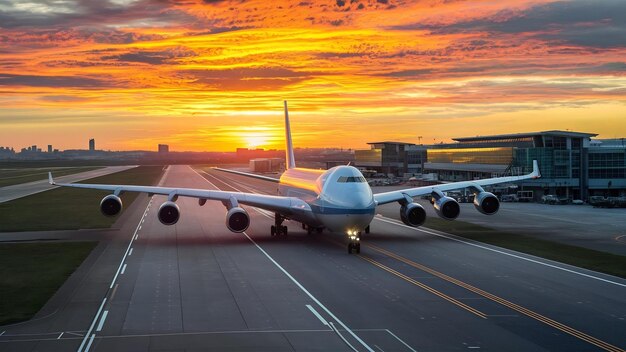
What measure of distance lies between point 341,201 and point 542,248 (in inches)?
643

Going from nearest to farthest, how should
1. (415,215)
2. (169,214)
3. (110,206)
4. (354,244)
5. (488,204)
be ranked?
(354,244)
(169,214)
(415,215)
(110,206)
(488,204)

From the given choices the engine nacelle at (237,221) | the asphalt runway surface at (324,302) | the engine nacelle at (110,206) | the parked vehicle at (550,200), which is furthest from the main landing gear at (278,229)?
the parked vehicle at (550,200)

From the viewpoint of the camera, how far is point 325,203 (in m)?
48.4

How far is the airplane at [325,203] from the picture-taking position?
1852 inches

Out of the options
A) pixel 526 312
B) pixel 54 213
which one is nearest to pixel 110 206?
pixel 54 213

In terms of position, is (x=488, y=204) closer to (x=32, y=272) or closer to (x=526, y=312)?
(x=526, y=312)

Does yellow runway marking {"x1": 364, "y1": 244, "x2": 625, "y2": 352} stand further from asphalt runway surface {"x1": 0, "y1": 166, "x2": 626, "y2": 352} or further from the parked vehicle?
the parked vehicle

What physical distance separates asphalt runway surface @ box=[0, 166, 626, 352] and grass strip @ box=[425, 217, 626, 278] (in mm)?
1775

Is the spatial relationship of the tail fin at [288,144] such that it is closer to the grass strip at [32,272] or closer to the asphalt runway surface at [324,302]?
the asphalt runway surface at [324,302]

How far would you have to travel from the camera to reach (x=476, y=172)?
146 metres

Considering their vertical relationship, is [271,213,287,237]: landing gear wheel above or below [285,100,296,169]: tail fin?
below

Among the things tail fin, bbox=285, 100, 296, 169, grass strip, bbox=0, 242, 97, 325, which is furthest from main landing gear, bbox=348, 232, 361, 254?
tail fin, bbox=285, 100, 296, 169

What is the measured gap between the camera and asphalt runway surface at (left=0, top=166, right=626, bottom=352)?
2534 cm

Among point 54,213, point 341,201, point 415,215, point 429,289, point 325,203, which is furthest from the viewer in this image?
point 54,213
